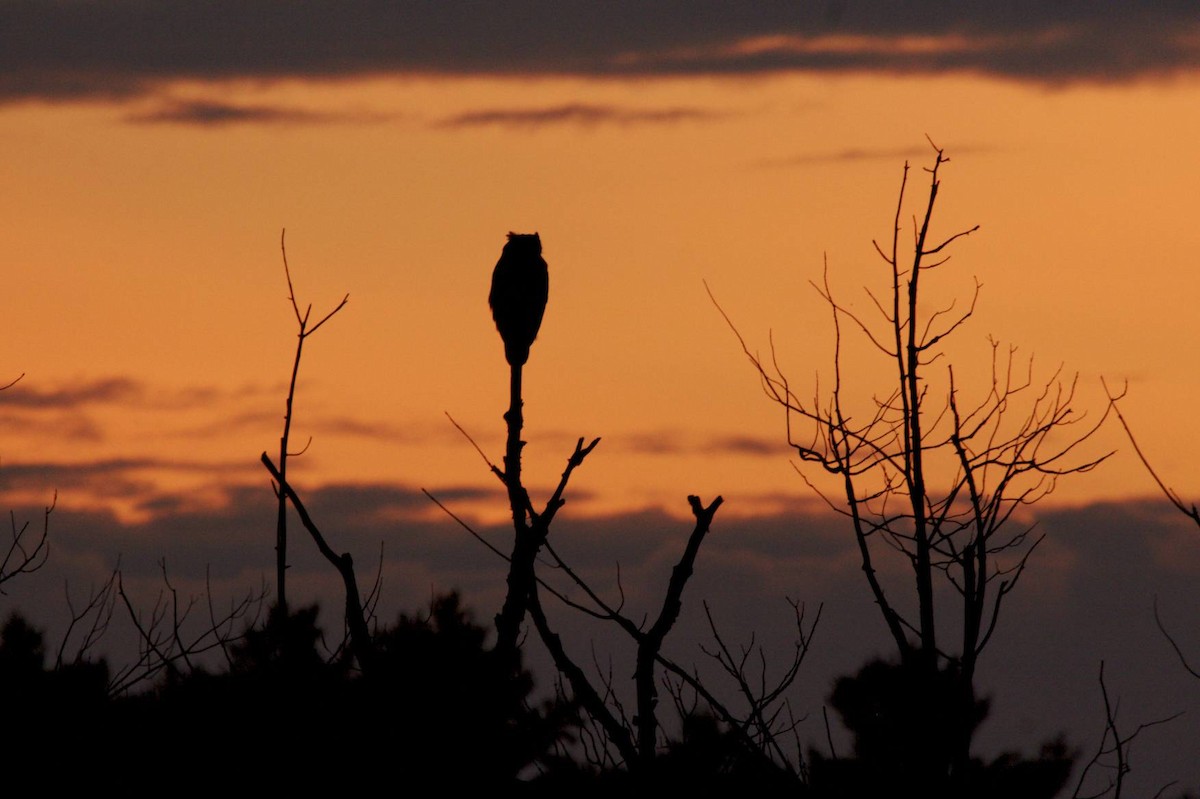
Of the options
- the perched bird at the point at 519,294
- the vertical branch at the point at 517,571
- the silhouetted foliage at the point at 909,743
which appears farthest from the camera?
the perched bird at the point at 519,294

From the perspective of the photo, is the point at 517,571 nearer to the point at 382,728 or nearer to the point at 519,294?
the point at 382,728

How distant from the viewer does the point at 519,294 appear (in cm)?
1205

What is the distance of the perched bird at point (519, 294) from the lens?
1186cm

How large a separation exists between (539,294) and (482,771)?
3797mm

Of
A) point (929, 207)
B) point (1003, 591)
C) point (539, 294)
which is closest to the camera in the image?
point (1003, 591)

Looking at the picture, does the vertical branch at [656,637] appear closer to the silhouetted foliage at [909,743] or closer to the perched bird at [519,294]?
the silhouetted foliage at [909,743]

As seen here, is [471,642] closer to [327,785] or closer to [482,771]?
[327,785]

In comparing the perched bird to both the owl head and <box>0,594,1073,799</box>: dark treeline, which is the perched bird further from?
<box>0,594,1073,799</box>: dark treeline

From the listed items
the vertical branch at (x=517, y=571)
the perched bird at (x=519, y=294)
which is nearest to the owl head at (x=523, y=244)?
the perched bird at (x=519, y=294)

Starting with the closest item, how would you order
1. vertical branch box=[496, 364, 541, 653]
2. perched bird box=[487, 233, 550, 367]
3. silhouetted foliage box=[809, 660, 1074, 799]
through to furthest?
silhouetted foliage box=[809, 660, 1074, 799]
vertical branch box=[496, 364, 541, 653]
perched bird box=[487, 233, 550, 367]

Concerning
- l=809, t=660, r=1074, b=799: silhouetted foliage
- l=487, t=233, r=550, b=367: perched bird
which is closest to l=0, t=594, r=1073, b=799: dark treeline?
l=809, t=660, r=1074, b=799: silhouetted foliage

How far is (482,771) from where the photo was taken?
32.2 ft

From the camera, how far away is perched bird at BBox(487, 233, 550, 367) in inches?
467

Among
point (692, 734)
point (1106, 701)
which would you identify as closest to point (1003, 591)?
point (1106, 701)
